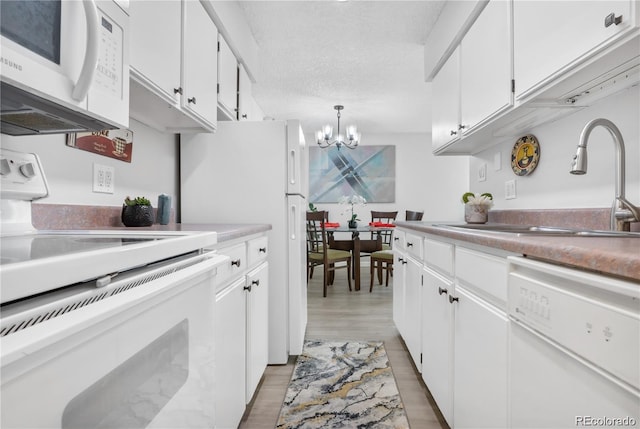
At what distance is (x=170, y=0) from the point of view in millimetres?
1383

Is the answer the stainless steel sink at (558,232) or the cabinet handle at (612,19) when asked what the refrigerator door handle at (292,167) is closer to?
the stainless steel sink at (558,232)

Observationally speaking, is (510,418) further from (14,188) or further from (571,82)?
(14,188)

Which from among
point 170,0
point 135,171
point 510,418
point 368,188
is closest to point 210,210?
point 135,171

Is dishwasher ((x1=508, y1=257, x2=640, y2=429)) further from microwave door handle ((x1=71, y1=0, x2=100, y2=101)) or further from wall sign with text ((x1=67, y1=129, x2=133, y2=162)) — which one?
wall sign with text ((x1=67, y1=129, x2=133, y2=162))

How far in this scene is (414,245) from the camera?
199 cm

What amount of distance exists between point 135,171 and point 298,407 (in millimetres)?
1446

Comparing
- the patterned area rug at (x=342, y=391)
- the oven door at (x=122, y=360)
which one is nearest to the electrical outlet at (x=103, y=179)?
the oven door at (x=122, y=360)

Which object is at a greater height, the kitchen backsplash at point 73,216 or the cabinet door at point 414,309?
the kitchen backsplash at point 73,216

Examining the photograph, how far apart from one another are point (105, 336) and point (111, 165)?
1.28 metres

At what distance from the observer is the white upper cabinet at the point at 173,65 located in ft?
3.90

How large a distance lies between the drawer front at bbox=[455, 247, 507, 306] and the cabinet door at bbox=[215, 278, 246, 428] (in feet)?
2.88

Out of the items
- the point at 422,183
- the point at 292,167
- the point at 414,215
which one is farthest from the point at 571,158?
the point at 422,183

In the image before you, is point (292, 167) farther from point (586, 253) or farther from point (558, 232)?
point (586, 253)

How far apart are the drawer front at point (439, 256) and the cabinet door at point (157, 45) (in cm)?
132
